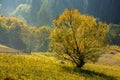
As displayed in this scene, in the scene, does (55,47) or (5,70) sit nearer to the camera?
(5,70)

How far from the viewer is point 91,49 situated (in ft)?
171

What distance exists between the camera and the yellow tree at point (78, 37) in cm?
5225

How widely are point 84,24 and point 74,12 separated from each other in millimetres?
2824

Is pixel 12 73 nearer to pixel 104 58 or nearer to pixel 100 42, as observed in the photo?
pixel 100 42

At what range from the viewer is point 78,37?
5297 cm

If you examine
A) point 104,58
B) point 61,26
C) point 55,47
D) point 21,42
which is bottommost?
point 21,42

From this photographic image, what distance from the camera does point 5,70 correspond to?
33.2 meters

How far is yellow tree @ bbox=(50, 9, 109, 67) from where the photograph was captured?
171 feet

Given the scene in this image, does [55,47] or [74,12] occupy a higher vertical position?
[74,12]

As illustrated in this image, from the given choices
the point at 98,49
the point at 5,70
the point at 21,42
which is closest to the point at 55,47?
the point at 98,49

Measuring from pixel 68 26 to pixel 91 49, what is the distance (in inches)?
223

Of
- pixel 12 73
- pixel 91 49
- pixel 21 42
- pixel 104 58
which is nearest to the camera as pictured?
pixel 12 73

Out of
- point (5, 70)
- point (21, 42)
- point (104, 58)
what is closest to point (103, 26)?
point (5, 70)

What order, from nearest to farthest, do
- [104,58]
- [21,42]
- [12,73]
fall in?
1. [12,73]
2. [104,58]
3. [21,42]
